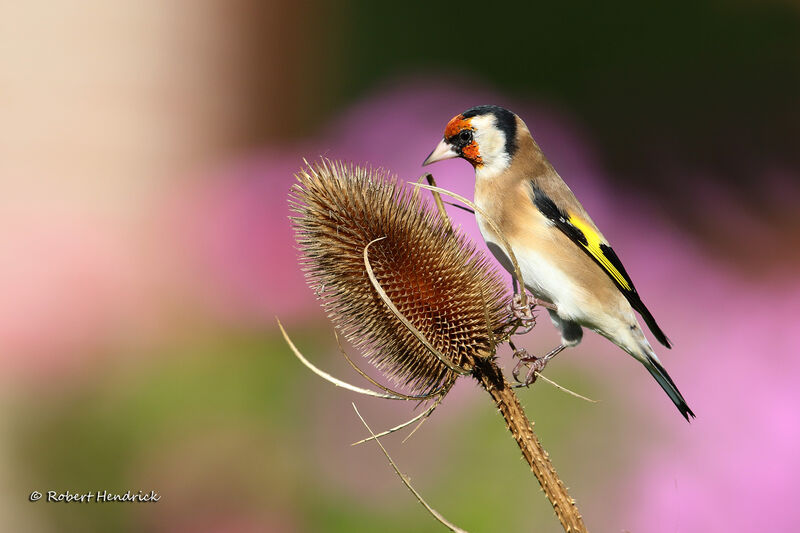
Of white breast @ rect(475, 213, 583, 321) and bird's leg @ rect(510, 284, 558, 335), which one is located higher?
white breast @ rect(475, 213, 583, 321)

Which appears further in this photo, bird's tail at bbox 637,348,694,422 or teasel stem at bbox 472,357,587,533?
bird's tail at bbox 637,348,694,422

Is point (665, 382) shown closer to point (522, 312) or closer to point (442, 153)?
point (522, 312)

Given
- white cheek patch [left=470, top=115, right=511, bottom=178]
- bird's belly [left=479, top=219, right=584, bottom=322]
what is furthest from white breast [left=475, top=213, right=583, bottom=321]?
white cheek patch [left=470, top=115, right=511, bottom=178]

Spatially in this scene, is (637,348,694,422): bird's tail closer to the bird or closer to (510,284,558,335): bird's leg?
the bird

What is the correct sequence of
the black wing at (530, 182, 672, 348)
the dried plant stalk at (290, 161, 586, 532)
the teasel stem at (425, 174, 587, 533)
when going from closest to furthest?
the teasel stem at (425, 174, 587, 533), the dried plant stalk at (290, 161, 586, 532), the black wing at (530, 182, 672, 348)

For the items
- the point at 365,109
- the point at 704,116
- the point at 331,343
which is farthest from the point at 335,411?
the point at 704,116

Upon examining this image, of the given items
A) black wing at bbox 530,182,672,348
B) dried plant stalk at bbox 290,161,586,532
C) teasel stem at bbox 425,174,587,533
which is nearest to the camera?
teasel stem at bbox 425,174,587,533

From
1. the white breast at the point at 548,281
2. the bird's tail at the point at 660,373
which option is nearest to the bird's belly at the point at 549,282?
the white breast at the point at 548,281

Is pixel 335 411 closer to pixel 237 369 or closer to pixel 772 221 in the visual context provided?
pixel 237 369
